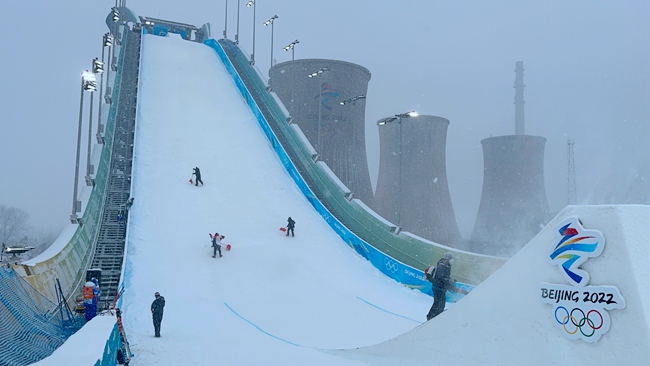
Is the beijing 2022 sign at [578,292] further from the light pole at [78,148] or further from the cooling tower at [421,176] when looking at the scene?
the cooling tower at [421,176]

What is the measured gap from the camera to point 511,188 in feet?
114

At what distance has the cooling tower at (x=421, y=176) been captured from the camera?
109 ft

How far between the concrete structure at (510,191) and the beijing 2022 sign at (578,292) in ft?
99.9

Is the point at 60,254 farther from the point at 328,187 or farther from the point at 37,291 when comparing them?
the point at 328,187

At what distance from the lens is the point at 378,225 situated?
59.1ft

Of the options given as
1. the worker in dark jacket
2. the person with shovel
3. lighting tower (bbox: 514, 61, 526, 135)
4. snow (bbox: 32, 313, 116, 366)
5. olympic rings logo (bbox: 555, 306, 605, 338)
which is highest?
lighting tower (bbox: 514, 61, 526, 135)

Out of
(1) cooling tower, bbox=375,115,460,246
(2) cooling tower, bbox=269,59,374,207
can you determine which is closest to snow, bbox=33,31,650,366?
(2) cooling tower, bbox=269,59,374,207

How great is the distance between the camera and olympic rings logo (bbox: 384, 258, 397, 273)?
16.1 m

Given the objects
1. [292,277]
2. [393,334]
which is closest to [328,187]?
[292,277]

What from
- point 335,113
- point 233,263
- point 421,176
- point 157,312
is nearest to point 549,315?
point 157,312

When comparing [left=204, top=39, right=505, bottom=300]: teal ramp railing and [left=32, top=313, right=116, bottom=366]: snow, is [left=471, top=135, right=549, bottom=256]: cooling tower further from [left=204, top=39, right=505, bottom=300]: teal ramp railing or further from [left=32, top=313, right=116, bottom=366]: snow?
[left=32, top=313, right=116, bottom=366]: snow

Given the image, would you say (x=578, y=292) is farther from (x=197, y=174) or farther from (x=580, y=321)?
(x=197, y=174)

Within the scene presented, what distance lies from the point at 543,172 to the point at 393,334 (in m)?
28.8

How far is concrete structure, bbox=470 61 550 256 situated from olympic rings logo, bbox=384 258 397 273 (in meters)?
19.5
